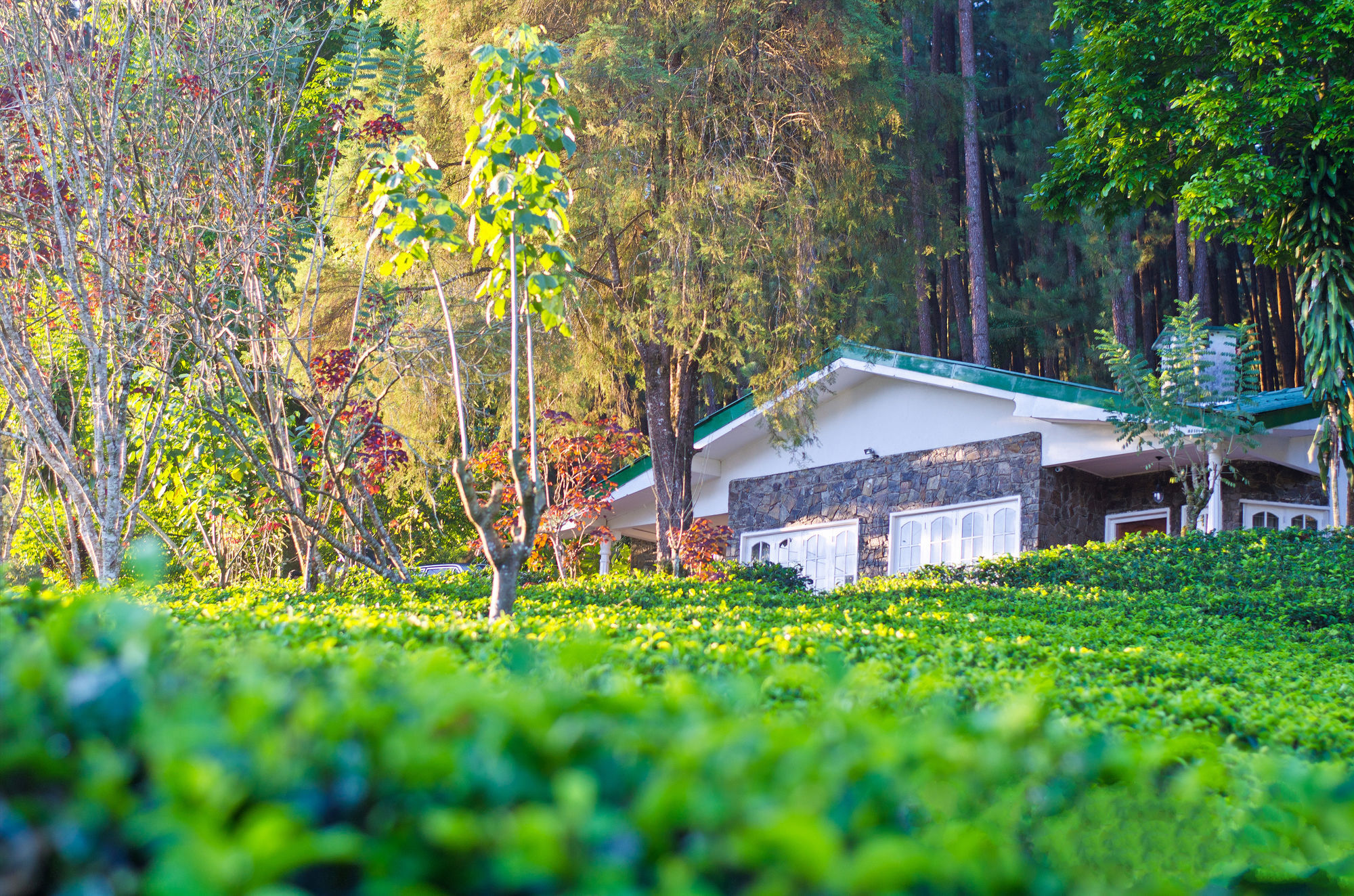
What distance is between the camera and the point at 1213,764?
7.88ft

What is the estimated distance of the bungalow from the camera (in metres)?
12.0

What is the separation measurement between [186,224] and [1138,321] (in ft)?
71.0

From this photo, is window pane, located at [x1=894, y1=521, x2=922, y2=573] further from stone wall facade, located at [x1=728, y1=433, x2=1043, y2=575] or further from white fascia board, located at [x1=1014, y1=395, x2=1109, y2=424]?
white fascia board, located at [x1=1014, y1=395, x2=1109, y2=424]

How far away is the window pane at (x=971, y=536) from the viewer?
42.2 feet

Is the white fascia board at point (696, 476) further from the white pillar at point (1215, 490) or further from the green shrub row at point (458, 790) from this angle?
the green shrub row at point (458, 790)

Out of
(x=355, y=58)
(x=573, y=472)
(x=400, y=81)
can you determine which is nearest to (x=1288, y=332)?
(x=573, y=472)

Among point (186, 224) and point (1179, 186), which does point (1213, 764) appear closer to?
point (186, 224)

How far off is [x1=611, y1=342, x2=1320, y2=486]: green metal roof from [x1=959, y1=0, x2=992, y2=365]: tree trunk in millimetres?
6552

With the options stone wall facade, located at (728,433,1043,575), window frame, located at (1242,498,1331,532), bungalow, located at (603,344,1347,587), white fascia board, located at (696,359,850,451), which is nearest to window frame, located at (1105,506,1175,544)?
bungalow, located at (603,344,1347,587)

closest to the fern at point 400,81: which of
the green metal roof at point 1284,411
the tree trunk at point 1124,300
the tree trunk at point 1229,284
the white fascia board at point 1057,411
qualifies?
the white fascia board at point 1057,411

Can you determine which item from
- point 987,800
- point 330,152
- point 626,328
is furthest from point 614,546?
point 987,800

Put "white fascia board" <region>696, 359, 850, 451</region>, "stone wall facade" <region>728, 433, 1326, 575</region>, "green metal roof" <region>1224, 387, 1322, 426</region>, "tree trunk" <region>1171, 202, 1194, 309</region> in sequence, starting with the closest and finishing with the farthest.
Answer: "white fascia board" <region>696, 359, 850, 451</region>
"green metal roof" <region>1224, 387, 1322, 426</region>
"stone wall facade" <region>728, 433, 1326, 575</region>
"tree trunk" <region>1171, 202, 1194, 309</region>

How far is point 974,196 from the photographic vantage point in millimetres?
20000

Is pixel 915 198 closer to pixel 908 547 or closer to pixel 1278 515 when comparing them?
pixel 908 547
